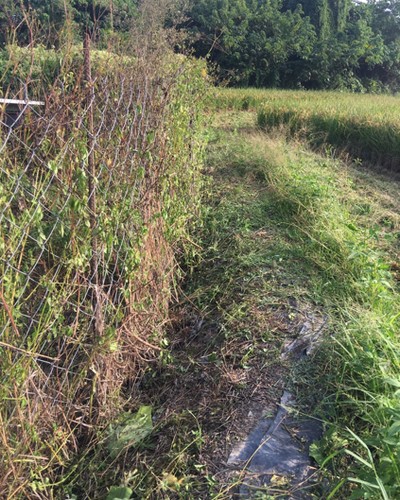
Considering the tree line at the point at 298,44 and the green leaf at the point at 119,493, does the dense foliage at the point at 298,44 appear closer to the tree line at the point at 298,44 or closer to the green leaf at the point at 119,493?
the tree line at the point at 298,44

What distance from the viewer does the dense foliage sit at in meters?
23.4

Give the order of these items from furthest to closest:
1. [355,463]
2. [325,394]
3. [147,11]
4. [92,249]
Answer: [147,11], [325,394], [92,249], [355,463]

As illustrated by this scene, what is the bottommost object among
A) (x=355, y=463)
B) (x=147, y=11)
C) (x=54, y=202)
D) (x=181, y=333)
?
(x=181, y=333)

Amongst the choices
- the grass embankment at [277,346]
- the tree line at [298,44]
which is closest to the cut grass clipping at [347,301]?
the grass embankment at [277,346]

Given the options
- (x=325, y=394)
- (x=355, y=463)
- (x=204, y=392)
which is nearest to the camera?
(x=355, y=463)

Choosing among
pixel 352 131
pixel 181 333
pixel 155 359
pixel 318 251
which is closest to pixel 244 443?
pixel 155 359

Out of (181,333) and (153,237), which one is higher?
Answer: (153,237)

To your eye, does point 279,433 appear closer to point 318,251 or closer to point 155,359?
point 155,359

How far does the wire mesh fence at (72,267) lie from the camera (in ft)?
6.30

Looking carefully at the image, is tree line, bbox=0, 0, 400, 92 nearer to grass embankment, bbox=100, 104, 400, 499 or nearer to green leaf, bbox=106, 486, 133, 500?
grass embankment, bbox=100, 104, 400, 499

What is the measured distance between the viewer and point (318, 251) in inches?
143

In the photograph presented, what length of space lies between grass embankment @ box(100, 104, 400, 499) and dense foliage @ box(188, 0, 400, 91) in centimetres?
1891

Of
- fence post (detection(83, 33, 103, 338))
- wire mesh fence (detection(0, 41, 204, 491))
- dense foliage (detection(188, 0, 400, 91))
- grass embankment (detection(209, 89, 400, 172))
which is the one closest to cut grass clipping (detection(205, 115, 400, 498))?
wire mesh fence (detection(0, 41, 204, 491))

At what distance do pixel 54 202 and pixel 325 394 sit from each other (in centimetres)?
161
